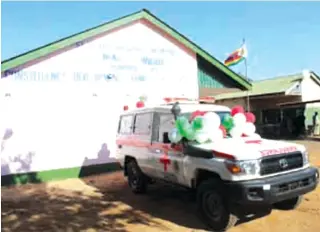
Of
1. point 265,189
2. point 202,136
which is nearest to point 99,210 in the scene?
point 202,136

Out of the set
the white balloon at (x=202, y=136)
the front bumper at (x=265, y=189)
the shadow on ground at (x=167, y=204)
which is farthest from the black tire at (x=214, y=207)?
the white balloon at (x=202, y=136)

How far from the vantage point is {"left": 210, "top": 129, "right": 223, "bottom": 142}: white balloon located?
758cm

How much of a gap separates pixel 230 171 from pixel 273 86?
27.6m

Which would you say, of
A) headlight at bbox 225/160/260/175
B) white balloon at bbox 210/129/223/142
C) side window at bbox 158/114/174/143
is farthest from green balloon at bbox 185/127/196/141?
headlight at bbox 225/160/260/175

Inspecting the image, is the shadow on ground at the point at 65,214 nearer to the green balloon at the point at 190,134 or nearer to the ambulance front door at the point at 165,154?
the ambulance front door at the point at 165,154

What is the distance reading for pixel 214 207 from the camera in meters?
7.07

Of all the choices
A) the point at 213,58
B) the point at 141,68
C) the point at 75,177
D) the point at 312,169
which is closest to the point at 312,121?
the point at 213,58

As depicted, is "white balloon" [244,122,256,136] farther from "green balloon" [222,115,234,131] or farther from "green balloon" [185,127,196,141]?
"green balloon" [185,127,196,141]

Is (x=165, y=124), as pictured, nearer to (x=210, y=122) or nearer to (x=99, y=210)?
(x=210, y=122)

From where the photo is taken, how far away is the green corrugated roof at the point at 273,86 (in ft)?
100

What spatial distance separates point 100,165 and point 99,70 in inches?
126

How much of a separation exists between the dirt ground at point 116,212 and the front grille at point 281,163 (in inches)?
39.0

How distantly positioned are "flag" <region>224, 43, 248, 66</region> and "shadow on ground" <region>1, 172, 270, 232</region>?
63.1 feet

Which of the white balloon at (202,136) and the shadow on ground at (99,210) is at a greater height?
the white balloon at (202,136)
